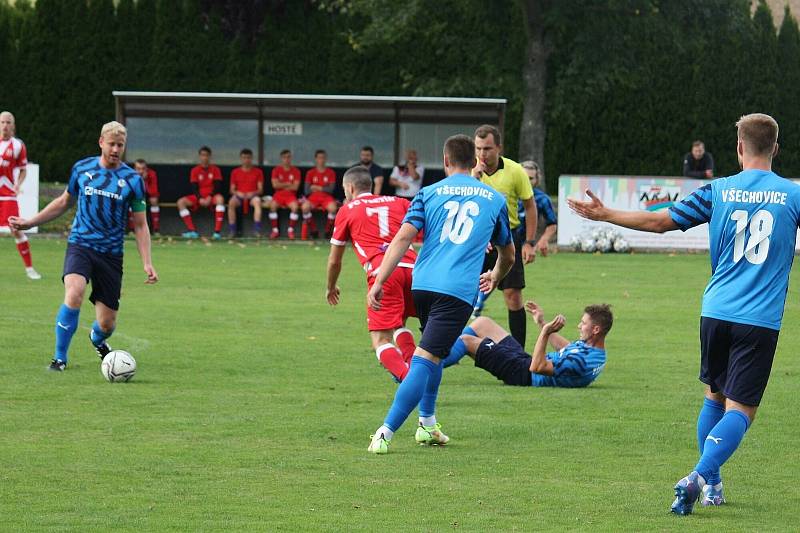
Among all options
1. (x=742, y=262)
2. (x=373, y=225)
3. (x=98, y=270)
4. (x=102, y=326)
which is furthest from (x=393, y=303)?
(x=742, y=262)

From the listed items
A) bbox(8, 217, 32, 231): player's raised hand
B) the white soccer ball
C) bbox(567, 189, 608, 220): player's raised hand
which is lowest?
the white soccer ball

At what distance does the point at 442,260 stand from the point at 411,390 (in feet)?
2.49

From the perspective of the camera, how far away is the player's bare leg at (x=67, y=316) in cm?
1116

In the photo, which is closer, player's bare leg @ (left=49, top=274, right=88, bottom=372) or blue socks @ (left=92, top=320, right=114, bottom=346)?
player's bare leg @ (left=49, top=274, right=88, bottom=372)

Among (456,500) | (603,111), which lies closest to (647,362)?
(456,500)

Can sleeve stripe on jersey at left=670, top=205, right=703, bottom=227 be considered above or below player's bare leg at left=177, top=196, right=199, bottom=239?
above

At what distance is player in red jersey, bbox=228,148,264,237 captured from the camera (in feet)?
94.9

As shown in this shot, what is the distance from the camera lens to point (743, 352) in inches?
262

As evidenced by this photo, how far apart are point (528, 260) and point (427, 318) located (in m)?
4.48

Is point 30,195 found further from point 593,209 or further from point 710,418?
point 593,209

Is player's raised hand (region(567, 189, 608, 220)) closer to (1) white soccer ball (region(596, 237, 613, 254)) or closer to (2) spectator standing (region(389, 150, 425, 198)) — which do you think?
(1) white soccer ball (region(596, 237, 613, 254))

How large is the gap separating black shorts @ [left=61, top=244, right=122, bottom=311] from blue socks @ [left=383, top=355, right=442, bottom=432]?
3.90m

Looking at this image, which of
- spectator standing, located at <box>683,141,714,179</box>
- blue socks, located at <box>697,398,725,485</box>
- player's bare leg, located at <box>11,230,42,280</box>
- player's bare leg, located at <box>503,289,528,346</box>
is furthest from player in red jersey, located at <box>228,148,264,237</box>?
blue socks, located at <box>697,398,725,485</box>

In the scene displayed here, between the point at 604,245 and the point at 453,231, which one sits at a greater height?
the point at 453,231
